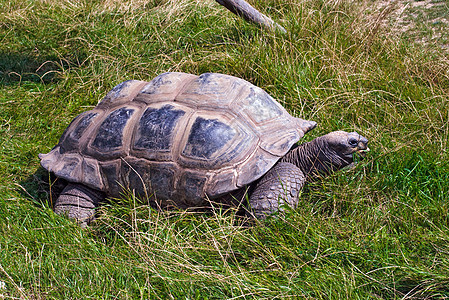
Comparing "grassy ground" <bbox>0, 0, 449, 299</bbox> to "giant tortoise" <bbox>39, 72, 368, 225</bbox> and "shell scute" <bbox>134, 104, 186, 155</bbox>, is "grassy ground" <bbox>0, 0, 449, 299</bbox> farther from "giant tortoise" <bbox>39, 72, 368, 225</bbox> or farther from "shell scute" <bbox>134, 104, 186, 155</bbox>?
"shell scute" <bbox>134, 104, 186, 155</bbox>

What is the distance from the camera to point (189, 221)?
3068 mm

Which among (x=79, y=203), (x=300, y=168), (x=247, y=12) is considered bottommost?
(x=79, y=203)

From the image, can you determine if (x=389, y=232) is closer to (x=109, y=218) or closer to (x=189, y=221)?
(x=189, y=221)

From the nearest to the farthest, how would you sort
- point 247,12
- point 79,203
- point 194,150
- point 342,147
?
point 194,150 → point 342,147 → point 79,203 → point 247,12

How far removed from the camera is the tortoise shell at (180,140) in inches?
117

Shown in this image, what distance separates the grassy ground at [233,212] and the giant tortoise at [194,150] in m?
0.16

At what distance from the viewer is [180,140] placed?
10.0 ft

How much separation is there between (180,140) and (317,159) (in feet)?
3.18

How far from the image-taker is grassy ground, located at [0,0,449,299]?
2344mm

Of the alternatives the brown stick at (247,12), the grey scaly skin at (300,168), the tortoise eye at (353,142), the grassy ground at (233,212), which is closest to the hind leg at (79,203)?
the grassy ground at (233,212)

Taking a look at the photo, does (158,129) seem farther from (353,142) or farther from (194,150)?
(353,142)

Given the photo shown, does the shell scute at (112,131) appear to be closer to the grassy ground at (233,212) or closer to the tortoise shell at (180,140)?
the tortoise shell at (180,140)

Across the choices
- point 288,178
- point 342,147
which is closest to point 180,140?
point 288,178

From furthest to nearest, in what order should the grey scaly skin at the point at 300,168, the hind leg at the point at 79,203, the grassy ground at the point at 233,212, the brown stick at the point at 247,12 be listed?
the brown stick at the point at 247,12 < the hind leg at the point at 79,203 < the grey scaly skin at the point at 300,168 < the grassy ground at the point at 233,212
